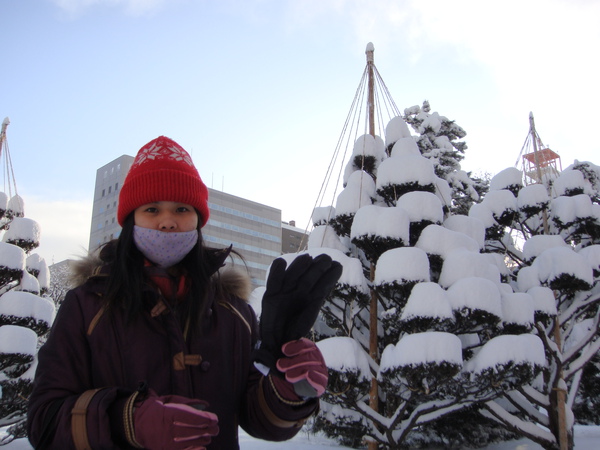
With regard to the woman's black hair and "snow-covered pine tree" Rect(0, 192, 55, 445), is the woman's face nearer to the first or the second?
the woman's black hair

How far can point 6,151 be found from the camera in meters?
10.1

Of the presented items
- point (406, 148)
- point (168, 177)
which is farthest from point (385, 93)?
point (168, 177)

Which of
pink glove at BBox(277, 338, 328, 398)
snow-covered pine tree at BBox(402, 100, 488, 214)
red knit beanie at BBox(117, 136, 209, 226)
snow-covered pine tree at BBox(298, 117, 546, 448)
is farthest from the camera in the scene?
snow-covered pine tree at BBox(402, 100, 488, 214)

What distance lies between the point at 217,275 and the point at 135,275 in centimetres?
33

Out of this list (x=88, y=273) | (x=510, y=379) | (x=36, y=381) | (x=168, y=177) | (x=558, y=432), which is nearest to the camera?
(x=36, y=381)

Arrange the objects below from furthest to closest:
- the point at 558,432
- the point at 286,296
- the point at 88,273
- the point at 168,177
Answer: the point at 558,432
the point at 168,177
the point at 88,273
the point at 286,296

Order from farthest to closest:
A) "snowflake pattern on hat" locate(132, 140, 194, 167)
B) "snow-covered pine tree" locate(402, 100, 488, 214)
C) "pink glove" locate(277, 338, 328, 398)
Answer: "snow-covered pine tree" locate(402, 100, 488, 214) → "snowflake pattern on hat" locate(132, 140, 194, 167) → "pink glove" locate(277, 338, 328, 398)

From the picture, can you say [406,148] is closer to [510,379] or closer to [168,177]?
[510,379]

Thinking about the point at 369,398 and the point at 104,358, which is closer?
the point at 104,358

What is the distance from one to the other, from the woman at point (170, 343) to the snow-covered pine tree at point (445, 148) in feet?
37.9

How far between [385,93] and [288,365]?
7.04 metres

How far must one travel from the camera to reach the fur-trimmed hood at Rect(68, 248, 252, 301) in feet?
5.03

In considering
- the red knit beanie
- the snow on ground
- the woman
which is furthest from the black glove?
the snow on ground

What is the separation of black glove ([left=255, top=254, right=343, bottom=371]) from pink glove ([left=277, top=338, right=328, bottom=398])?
3cm
